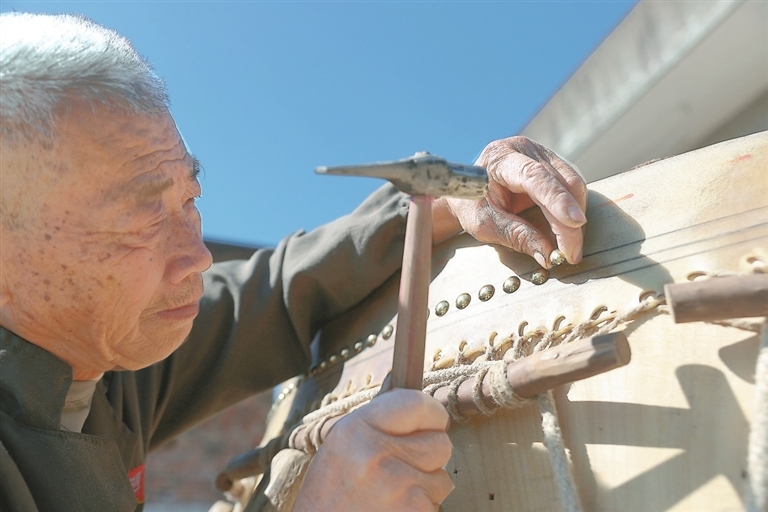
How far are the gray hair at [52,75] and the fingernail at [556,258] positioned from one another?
21.5 inches

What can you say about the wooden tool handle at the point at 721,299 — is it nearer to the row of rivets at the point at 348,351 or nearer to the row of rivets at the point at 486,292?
the row of rivets at the point at 486,292

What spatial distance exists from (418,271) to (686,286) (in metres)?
0.26

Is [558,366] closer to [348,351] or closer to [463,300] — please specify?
[463,300]

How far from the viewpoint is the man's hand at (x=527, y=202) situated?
916 mm

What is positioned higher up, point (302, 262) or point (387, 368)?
point (302, 262)

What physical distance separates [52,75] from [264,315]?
2.04 feet

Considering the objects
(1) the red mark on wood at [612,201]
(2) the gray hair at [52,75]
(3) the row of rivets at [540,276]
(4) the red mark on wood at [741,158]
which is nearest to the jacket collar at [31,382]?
(2) the gray hair at [52,75]

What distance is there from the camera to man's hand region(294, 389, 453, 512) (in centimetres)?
76

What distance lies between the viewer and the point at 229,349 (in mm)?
1439

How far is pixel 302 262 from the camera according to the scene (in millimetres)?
1396

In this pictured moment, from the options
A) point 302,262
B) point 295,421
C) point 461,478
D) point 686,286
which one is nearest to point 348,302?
point 302,262

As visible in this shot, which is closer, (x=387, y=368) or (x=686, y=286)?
(x=686, y=286)

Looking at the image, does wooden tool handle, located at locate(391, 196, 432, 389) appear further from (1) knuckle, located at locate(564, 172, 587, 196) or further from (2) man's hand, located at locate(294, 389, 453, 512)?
(1) knuckle, located at locate(564, 172, 587, 196)

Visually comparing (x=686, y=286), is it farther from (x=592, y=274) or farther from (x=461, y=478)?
(x=461, y=478)
